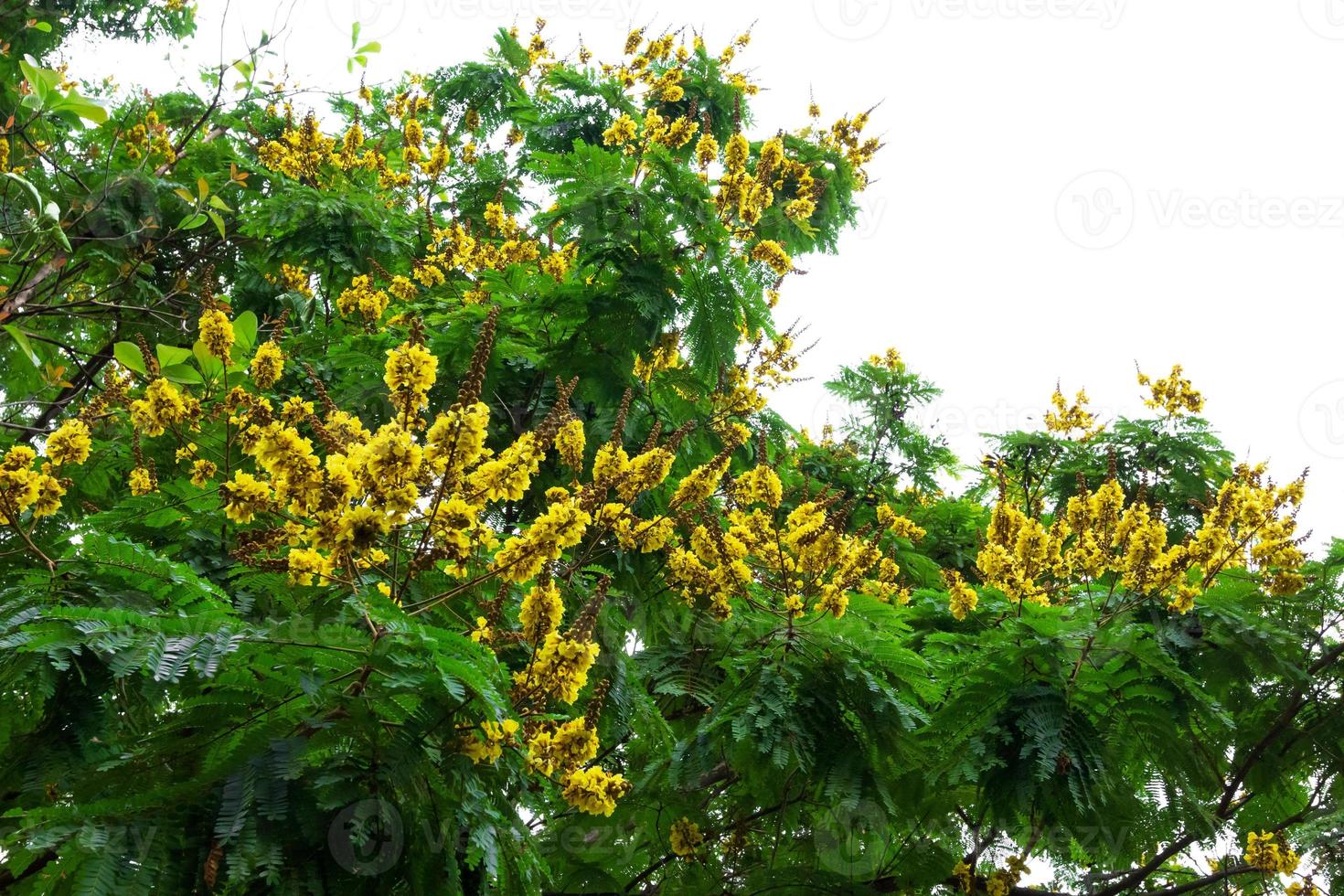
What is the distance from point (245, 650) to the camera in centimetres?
288

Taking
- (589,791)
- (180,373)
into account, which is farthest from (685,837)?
(180,373)

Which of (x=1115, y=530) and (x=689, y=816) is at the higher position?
(x=1115, y=530)

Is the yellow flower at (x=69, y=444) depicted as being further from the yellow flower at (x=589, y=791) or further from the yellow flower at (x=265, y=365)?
the yellow flower at (x=589, y=791)

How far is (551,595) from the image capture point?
9.87 ft

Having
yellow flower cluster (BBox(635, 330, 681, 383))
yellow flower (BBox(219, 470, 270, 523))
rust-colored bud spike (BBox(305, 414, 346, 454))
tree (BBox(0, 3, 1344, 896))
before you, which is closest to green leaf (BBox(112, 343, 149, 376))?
tree (BBox(0, 3, 1344, 896))

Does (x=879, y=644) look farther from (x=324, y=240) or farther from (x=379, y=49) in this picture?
(x=324, y=240)

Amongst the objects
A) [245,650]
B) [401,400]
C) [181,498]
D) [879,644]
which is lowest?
[245,650]

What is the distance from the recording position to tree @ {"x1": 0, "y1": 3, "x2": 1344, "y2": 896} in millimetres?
2791

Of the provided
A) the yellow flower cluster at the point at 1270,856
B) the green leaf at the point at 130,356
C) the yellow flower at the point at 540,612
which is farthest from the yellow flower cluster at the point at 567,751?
the yellow flower cluster at the point at 1270,856

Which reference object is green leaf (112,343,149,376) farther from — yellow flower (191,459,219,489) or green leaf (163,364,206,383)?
yellow flower (191,459,219,489)

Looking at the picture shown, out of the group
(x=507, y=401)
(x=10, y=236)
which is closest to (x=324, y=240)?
(x=507, y=401)

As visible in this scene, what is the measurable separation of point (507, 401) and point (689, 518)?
2004mm

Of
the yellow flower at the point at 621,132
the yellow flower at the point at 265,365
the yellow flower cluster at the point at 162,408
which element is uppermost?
the yellow flower at the point at 621,132

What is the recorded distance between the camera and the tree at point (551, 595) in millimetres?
2791
